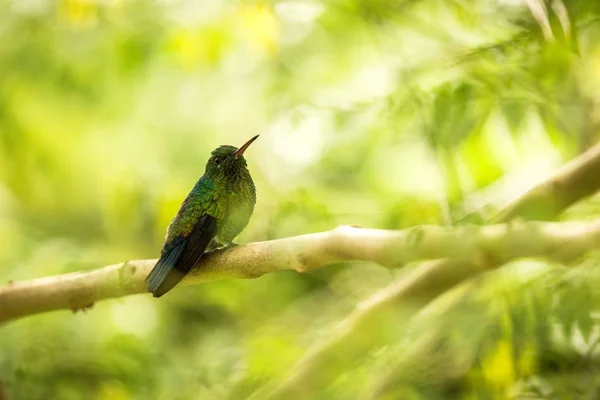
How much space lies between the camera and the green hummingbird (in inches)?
83.9

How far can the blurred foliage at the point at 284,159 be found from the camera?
2.36 meters

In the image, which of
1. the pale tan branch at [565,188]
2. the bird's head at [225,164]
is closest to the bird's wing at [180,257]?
the bird's head at [225,164]

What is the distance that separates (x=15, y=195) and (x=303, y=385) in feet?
9.95

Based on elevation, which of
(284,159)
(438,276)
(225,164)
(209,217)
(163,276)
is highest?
(284,159)

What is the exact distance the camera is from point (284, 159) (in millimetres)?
3447

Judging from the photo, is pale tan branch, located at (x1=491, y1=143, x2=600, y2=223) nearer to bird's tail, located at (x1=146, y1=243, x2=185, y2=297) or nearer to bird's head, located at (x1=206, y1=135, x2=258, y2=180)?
bird's tail, located at (x1=146, y1=243, x2=185, y2=297)

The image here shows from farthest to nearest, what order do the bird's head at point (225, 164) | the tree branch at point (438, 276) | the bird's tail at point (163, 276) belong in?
the bird's head at point (225, 164) < the bird's tail at point (163, 276) < the tree branch at point (438, 276)

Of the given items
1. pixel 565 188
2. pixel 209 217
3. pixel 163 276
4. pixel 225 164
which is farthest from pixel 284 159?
pixel 565 188

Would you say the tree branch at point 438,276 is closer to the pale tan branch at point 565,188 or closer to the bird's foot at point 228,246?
the pale tan branch at point 565,188

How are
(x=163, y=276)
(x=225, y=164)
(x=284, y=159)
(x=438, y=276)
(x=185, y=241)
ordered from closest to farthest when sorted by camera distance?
(x=438, y=276) < (x=163, y=276) < (x=185, y=241) < (x=225, y=164) < (x=284, y=159)

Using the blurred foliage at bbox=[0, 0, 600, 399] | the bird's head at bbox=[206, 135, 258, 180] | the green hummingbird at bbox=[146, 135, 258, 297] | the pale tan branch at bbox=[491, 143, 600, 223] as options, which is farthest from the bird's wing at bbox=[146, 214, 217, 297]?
the pale tan branch at bbox=[491, 143, 600, 223]

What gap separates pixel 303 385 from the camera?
2047 millimetres

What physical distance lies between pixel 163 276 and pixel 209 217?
0.98ft

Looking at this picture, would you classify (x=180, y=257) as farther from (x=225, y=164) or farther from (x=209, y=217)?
(x=225, y=164)
